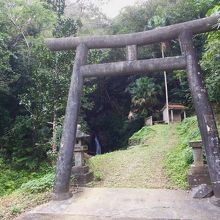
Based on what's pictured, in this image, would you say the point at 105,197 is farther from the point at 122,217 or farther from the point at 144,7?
the point at 144,7

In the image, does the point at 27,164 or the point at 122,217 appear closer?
the point at 122,217

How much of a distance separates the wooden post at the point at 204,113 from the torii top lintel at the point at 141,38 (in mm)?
212

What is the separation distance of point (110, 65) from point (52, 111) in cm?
641

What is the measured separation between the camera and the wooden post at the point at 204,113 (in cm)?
579

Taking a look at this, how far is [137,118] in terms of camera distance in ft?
73.3

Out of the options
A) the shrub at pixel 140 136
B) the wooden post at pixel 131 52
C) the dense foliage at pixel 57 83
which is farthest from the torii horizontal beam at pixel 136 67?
the shrub at pixel 140 136

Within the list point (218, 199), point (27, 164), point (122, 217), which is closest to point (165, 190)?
point (218, 199)

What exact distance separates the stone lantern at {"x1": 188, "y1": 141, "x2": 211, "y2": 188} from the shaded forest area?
3017mm

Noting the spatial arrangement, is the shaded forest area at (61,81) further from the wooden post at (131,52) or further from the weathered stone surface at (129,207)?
the weathered stone surface at (129,207)

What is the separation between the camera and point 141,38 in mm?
7168

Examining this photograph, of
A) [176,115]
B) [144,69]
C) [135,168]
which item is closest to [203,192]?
[135,168]

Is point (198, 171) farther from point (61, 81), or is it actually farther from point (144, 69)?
point (61, 81)

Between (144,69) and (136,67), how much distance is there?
8.5 inches

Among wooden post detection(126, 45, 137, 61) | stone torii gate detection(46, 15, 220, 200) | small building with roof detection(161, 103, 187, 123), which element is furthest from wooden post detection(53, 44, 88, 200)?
small building with roof detection(161, 103, 187, 123)
